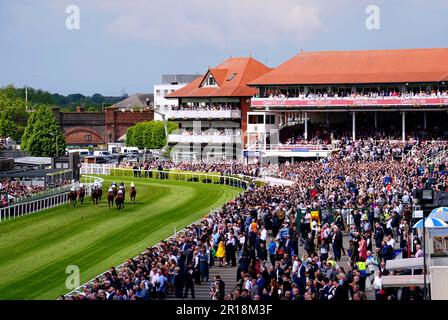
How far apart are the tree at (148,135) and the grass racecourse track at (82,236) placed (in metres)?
49.1

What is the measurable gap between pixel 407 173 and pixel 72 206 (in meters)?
12.7

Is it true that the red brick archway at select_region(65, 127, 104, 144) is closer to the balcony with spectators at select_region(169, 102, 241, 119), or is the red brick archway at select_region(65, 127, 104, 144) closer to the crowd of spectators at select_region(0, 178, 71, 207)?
the balcony with spectators at select_region(169, 102, 241, 119)

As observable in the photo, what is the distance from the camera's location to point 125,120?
107000 millimetres

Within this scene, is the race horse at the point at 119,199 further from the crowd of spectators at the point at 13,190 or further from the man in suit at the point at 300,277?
the man in suit at the point at 300,277

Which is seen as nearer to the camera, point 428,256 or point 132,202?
point 428,256

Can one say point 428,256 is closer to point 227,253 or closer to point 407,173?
point 227,253

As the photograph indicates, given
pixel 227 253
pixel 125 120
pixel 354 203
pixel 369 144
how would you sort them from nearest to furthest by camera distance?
1. pixel 227 253
2. pixel 354 203
3. pixel 369 144
4. pixel 125 120

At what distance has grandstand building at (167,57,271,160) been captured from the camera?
216ft

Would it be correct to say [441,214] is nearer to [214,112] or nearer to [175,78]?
[214,112]

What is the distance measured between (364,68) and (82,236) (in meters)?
31.2

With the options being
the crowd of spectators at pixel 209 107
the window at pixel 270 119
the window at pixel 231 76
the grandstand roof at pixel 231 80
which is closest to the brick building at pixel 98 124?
the grandstand roof at pixel 231 80

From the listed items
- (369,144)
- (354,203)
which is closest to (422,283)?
(354,203)

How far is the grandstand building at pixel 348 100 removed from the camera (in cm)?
5472

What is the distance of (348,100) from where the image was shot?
185 feet
